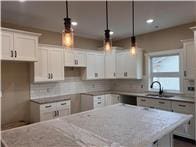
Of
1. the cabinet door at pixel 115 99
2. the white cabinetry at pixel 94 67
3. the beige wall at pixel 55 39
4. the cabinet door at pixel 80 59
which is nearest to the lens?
the beige wall at pixel 55 39

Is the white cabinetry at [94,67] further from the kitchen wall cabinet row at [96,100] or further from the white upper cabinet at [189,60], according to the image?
the white upper cabinet at [189,60]

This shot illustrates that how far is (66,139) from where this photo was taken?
1.47 metres

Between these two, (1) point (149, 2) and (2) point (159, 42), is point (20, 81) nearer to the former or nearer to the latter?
(1) point (149, 2)

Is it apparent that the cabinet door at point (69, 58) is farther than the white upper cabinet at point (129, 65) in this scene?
No

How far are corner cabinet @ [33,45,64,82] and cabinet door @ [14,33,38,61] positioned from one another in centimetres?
37

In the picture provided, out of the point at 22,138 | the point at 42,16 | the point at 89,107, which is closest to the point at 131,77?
the point at 89,107

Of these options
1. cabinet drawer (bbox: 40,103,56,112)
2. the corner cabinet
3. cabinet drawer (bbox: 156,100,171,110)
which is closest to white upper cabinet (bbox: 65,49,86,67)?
the corner cabinet

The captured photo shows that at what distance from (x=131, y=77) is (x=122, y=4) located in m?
2.48

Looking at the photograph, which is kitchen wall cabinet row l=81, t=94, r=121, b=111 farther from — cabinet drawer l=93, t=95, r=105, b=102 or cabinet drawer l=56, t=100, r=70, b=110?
cabinet drawer l=56, t=100, r=70, b=110

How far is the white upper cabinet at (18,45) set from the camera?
2.85m

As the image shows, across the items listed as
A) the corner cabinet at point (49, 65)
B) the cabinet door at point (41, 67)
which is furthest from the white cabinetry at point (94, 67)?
the cabinet door at point (41, 67)

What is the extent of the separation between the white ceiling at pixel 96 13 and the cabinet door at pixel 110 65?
1270 mm

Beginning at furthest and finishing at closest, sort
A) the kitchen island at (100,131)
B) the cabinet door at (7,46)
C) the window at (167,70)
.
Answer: the window at (167,70)
the cabinet door at (7,46)
the kitchen island at (100,131)

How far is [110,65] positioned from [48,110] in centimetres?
251
